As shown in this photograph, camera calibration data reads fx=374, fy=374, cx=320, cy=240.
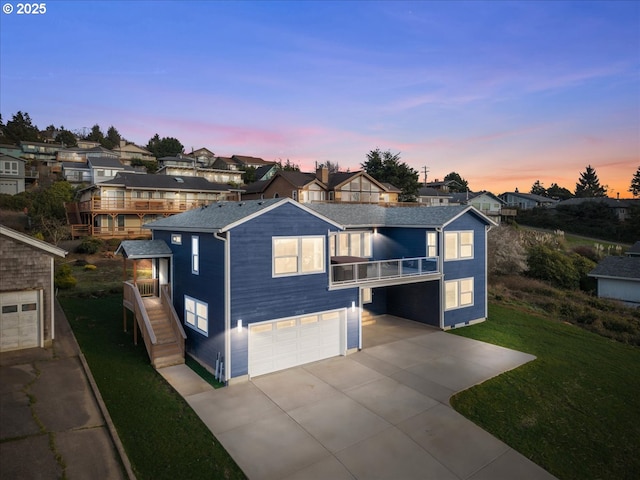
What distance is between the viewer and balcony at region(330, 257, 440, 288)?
16000 mm

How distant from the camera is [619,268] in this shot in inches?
1318

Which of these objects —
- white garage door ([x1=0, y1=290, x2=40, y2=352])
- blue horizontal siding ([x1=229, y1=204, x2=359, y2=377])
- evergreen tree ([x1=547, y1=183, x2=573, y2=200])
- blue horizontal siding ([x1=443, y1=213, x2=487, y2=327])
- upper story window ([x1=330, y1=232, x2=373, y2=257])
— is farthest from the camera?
Result: evergreen tree ([x1=547, y1=183, x2=573, y2=200])

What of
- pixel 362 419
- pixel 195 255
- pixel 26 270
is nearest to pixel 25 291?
pixel 26 270

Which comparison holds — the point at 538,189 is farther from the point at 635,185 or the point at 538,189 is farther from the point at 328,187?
the point at 328,187

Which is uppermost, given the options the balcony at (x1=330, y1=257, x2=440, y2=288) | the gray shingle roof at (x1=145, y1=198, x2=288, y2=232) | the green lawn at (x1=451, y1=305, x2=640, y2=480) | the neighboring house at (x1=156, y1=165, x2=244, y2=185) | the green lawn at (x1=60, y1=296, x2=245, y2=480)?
the neighboring house at (x1=156, y1=165, x2=244, y2=185)

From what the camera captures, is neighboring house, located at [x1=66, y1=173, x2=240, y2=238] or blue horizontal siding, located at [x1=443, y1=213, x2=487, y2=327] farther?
neighboring house, located at [x1=66, y1=173, x2=240, y2=238]

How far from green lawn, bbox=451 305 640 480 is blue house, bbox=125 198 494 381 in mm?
5163

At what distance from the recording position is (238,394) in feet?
40.3

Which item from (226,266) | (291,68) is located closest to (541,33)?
(291,68)

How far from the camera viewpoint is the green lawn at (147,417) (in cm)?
846

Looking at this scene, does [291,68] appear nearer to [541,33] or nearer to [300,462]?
[541,33]

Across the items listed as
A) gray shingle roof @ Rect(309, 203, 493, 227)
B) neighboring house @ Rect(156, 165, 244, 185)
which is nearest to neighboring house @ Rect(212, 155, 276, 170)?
neighboring house @ Rect(156, 165, 244, 185)

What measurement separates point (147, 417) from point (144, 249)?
8.23 m

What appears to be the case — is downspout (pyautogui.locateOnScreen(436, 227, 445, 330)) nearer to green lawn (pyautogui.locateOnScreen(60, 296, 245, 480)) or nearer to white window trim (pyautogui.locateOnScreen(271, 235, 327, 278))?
white window trim (pyautogui.locateOnScreen(271, 235, 327, 278))
